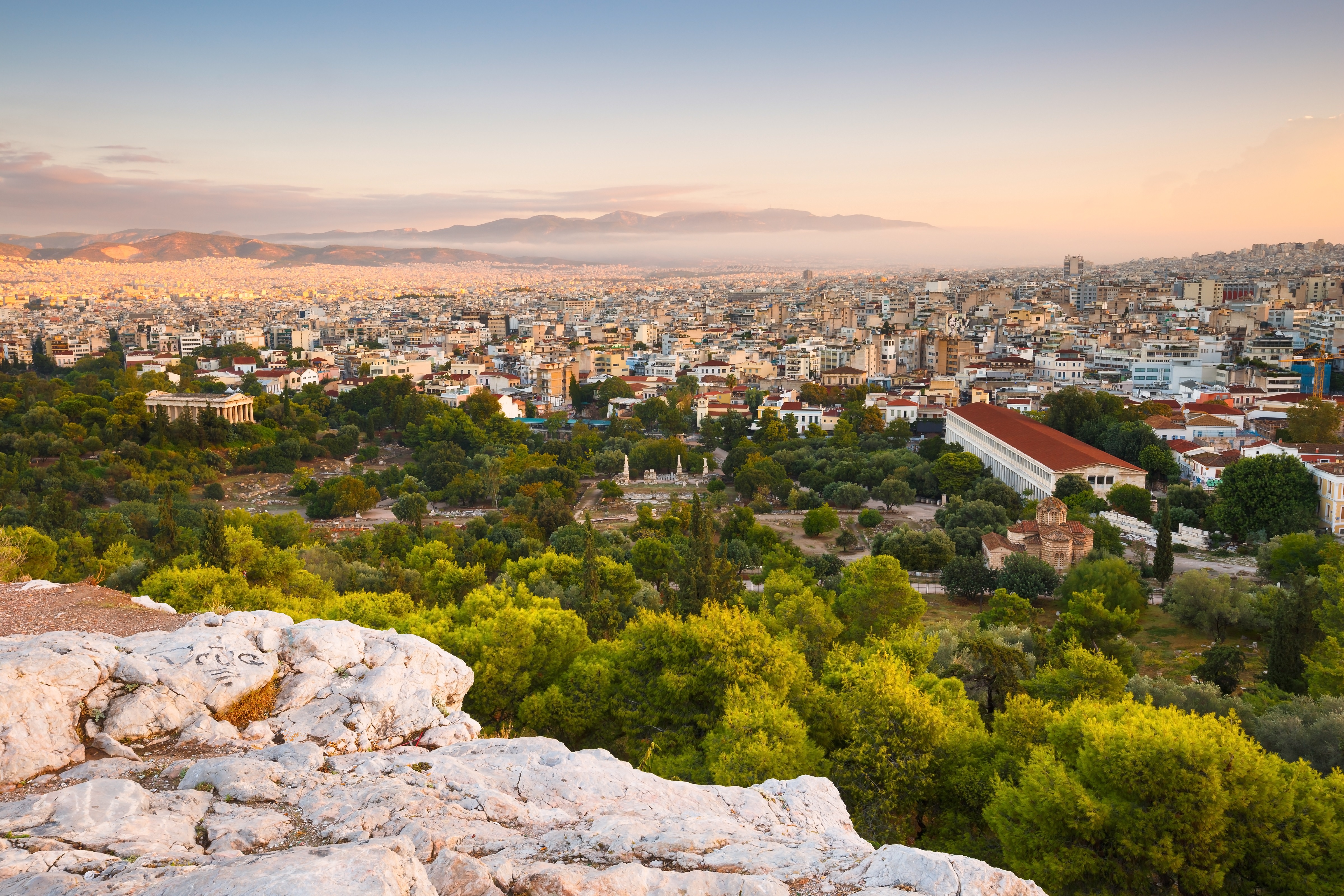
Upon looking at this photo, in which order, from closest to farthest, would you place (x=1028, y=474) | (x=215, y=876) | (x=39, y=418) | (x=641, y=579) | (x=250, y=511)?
1. (x=215, y=876)
2. (x=641, y=579)
3. (x=1028, y=474)
4. (x=250, y=511)
5. (x=39, y=418)

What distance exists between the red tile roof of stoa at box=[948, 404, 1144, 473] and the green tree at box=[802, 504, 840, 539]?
7.64m

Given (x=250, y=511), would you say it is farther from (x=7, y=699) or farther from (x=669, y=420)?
(x=7, y=699)

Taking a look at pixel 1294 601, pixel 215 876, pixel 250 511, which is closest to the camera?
pixel 215 876

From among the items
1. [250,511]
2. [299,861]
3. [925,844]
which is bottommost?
[250,511]

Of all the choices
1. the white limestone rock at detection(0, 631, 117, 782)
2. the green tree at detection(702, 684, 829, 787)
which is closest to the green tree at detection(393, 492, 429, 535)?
the green tree at detection(702, 684, 829, 787)

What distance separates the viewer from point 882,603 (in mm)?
18922

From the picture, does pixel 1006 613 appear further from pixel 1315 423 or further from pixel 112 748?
pixel 1315 423

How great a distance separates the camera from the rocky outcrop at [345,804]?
486cm

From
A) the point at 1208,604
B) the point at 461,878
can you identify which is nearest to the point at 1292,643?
the point at 1208,604

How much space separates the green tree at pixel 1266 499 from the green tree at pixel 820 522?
11259 millimetres

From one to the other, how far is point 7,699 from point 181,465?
37.3m

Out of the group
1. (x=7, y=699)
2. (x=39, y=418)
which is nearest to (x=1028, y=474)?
(x=7, y=699)

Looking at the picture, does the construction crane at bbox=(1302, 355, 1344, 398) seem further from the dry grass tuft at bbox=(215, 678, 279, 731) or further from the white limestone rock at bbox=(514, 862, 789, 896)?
the dry grass tuft at bbox=(215, 678, 279, 731)

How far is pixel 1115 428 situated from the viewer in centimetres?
3819
